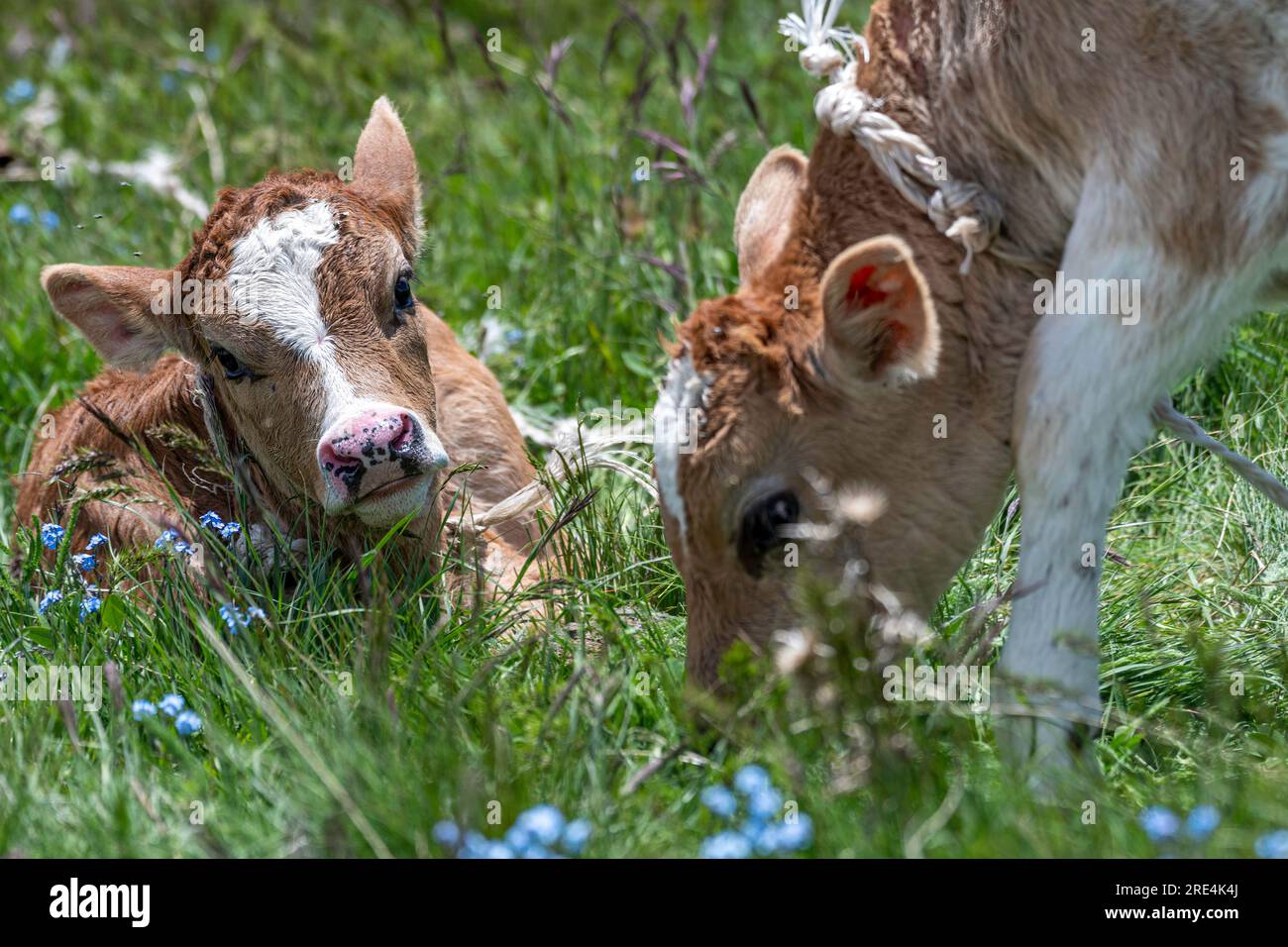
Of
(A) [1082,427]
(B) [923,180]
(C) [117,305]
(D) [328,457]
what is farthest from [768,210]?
(C) [117,305]

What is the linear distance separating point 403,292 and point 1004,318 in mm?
2000

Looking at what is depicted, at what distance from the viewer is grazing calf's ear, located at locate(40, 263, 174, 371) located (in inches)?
208

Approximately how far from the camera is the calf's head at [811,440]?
13.2ft

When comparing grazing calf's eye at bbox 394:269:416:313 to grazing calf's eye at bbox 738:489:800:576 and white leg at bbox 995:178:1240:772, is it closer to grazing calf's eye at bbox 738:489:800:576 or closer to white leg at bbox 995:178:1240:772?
grazing calf's eye at bbox 738:489:800:576

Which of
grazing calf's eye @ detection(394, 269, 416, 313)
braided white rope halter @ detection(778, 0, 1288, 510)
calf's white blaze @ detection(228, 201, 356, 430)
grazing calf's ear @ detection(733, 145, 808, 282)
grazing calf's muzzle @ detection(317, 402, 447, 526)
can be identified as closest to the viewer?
braided white rope halter @ detection(778, 0, 1288, 510)

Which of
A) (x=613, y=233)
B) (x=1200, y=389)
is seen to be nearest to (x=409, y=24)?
(x=613, y=233)

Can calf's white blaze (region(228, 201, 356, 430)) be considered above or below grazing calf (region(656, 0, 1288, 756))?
above

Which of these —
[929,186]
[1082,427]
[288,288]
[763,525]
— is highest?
[288,288]

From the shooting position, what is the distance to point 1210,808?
11.3 ft

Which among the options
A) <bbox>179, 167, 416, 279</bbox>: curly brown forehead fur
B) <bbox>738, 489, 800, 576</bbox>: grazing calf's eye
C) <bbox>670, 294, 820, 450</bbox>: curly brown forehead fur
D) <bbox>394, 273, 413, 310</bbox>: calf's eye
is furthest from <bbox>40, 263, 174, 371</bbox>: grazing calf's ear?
<bbox>738, 489, 800, 576</bbox>: grazing calf's eye

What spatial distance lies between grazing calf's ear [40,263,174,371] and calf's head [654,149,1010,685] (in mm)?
2038

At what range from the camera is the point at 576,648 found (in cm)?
456

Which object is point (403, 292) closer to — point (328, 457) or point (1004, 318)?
point (328, 457)
